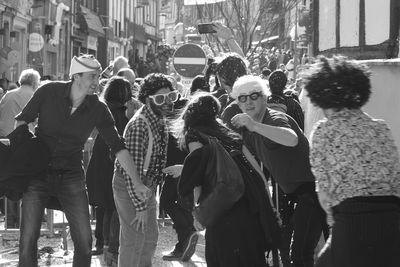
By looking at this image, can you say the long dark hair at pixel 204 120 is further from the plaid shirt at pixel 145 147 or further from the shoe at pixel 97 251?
the shoe at pixel 97 251

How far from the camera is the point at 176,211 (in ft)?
31.6

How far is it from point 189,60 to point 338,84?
12807 mm

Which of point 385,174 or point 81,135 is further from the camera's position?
point 81,135

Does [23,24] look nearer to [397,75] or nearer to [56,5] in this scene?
[56,5]

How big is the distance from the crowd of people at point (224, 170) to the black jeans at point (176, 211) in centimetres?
1

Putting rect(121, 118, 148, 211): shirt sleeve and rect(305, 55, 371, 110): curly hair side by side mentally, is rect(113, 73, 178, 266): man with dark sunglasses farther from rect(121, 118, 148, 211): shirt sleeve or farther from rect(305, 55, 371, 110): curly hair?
rect(305, 55, 371, 110): curly hair

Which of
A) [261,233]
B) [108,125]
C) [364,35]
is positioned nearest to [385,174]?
[261,233]

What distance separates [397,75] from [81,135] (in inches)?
99.6

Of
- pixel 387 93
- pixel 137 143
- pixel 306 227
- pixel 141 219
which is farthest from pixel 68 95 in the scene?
pixel 387 93

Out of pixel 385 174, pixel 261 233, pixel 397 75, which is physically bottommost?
pixel 261 233

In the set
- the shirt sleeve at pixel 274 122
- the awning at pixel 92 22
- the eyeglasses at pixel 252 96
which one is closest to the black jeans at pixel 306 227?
the shirt sleeve at pixel 274 122

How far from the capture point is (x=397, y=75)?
7.78 metres

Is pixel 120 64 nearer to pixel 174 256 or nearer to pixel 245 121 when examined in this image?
pixel 174 256

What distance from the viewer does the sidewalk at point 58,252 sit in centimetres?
938
